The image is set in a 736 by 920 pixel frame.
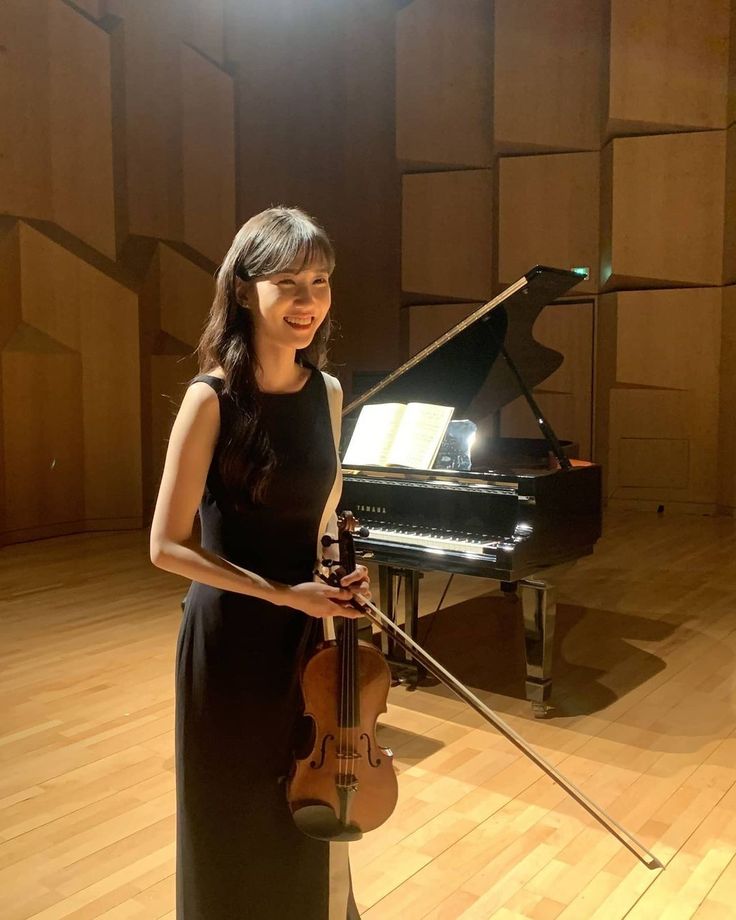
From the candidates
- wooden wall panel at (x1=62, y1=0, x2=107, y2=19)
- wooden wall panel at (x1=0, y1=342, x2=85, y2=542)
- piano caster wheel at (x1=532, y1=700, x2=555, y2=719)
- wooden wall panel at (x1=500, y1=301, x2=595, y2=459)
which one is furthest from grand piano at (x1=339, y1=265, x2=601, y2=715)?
wooden wall panel at (x1=62, y1=0, x2=107, y2=19)

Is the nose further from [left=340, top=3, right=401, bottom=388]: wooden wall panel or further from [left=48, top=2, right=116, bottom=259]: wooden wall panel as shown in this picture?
[left=340, top=3, right=401, bottom=388]: wooden wall panel

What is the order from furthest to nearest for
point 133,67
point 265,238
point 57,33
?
point 133,67 < point 57,33 < point 265,238

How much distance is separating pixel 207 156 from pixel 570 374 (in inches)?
146

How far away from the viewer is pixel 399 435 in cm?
346

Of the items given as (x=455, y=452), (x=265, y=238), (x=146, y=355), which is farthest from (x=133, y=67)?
(x=265, y=238)

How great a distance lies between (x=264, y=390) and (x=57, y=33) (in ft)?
19.3

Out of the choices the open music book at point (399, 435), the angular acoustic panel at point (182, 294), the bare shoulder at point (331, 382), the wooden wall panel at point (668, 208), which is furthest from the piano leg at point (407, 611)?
the wooden wall panel at point (668, 208)

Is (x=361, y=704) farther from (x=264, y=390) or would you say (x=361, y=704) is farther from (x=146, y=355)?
(x=146, y=355)

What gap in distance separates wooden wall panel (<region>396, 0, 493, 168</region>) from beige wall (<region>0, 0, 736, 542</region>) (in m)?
0.02

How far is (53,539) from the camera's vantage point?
20.8 ft

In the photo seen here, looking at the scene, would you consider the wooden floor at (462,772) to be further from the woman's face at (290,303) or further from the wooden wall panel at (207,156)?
the wooden wall panel at (207,156)

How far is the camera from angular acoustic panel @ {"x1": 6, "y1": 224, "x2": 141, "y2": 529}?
6121mm

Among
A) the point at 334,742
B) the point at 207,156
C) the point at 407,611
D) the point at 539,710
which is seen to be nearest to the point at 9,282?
the point at 207,156

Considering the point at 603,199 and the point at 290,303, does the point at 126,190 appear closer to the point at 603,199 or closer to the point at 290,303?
the point at 603,199
